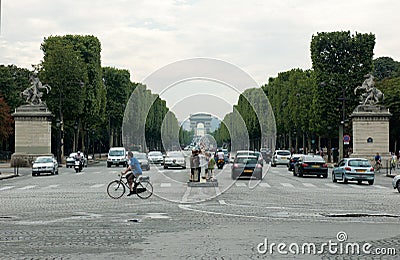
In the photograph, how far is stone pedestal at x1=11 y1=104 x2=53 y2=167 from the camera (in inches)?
2579

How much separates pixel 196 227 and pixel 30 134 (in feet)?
171

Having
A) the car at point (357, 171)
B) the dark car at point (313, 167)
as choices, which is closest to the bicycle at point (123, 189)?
the car at point (357, 171)

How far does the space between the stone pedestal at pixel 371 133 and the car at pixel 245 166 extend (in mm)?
21226

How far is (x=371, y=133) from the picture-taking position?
6103 centimetres

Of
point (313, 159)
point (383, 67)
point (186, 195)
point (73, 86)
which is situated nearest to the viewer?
point (186, 195)

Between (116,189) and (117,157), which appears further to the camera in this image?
(117,157)

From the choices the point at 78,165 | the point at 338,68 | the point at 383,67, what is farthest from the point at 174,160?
the point at 383,67

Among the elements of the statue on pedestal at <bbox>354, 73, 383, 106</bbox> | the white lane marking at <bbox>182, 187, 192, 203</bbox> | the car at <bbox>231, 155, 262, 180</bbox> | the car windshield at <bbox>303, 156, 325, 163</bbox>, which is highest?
the statue on pedestal at <bbox>354, 73, 383, 106</bbox>

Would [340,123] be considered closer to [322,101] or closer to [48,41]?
[322,101]

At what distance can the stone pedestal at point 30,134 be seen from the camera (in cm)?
6550

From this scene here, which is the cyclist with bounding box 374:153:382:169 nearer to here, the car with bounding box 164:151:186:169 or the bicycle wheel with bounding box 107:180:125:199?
the car with bounding box 164:151:186:169

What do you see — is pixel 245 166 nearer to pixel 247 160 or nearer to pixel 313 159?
pixel 247 160

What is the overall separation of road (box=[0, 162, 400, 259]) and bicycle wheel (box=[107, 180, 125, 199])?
0.39 m

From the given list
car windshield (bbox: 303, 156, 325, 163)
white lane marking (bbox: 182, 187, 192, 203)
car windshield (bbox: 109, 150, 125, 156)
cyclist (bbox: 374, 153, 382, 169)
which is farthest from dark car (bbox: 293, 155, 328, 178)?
car windshield (bbox: 109, 150, 125, 156)
